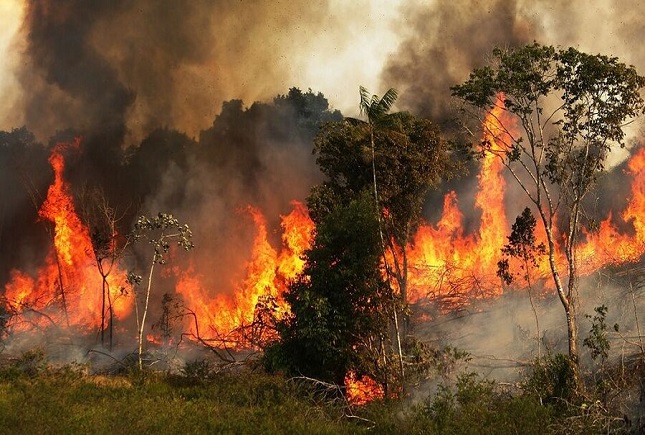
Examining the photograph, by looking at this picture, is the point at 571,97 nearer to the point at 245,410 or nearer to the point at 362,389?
the point at 362,389

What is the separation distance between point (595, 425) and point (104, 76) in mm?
49749

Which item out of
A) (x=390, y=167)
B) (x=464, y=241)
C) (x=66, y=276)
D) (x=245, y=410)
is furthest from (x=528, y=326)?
(x=66, y=276)

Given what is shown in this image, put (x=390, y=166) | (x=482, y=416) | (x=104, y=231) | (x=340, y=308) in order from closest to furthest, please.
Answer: (x=482, y=416) → (x=340, y=308) → (x=390, y=166) → (x=104, y=231)

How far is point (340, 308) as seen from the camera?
2020 cm

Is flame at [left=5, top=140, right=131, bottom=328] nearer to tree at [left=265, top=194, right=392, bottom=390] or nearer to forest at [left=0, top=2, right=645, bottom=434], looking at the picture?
forest at [left=0, top=2, right=645, bottom=434]

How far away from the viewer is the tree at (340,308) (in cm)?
1991

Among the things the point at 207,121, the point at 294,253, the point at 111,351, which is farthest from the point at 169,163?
the point at 111,351

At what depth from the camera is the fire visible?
20.1m

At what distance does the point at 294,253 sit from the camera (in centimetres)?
4231

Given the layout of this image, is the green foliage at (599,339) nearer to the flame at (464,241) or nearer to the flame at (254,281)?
the flame at (464,241)

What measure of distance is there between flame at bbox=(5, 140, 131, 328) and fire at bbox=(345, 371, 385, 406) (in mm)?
25750

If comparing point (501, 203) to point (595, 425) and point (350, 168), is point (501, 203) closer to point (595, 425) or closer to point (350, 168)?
point (350, 168)

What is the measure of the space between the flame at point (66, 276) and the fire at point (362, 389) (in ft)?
84.5

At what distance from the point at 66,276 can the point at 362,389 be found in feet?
104
